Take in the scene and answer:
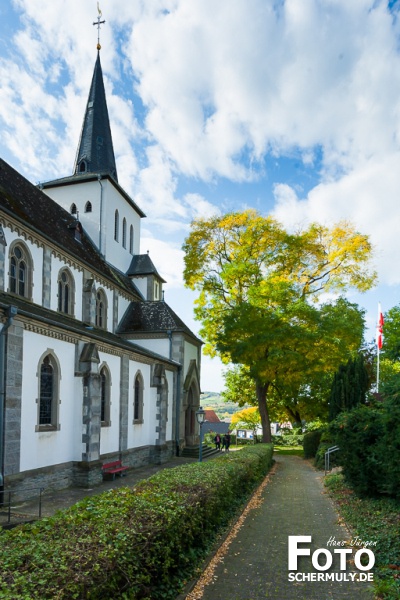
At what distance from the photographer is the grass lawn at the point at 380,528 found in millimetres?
6611

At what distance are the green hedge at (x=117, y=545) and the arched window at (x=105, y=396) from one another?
35.5ft

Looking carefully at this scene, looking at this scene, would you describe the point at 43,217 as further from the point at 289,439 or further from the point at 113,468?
the point at 289,439

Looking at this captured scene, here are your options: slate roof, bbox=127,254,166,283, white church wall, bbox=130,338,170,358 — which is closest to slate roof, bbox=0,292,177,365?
white church wall, bbox=130,338,170,358

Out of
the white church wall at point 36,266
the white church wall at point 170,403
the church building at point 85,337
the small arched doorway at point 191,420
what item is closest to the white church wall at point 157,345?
the church building at point 85,337

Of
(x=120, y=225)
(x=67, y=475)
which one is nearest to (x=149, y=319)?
(x=120, y=225)

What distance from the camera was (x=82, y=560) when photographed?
15.3 feet

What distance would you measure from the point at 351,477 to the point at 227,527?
4612 millimetres

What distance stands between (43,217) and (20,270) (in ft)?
15.3

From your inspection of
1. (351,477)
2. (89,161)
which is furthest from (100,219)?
(351,477)

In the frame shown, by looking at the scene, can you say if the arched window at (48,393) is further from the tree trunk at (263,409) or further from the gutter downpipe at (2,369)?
the tree trunk at (263,409)

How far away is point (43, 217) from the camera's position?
21312mm

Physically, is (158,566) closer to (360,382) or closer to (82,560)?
(82,560)

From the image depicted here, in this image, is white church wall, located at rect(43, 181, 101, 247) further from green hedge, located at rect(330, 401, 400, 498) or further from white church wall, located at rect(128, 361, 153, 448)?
green hedge, located at rect(330, 401, 400, 498)

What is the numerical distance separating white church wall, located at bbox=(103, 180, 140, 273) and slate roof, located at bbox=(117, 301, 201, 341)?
3526 mm
